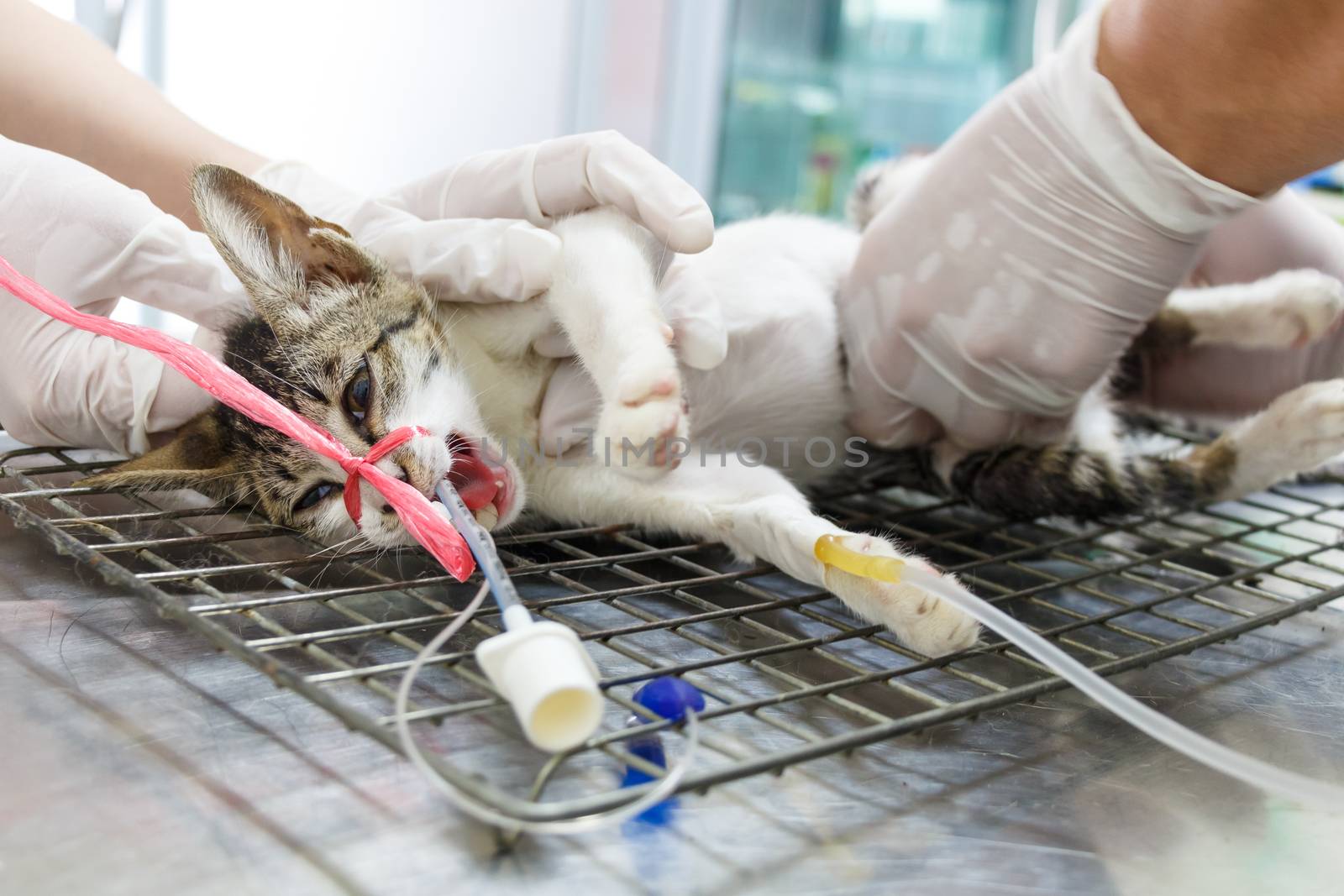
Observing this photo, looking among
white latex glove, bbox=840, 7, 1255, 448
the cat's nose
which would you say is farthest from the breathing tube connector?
white latex glove, bbox=840, 7, 1255, 448

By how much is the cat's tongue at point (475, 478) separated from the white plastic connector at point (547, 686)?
0.55m

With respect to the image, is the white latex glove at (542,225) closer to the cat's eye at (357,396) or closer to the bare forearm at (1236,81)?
the cat's eye at (357,396)

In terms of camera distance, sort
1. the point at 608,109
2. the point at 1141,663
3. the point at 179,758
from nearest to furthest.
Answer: the point at 179,758 → the point at 1141,663 → the point at 608,109

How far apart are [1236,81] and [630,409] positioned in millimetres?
759

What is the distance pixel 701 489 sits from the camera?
4.66ft

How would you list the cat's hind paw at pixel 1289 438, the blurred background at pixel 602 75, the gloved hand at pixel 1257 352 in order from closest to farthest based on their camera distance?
the cat's hind paw at pixel 1289 438 < the gloved hand at pixel 1257 352 < the blurred background at pixel 602 75

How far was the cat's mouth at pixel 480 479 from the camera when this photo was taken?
4.23ft

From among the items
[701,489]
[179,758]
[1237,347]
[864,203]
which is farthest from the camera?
[864,203]

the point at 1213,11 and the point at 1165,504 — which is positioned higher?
the point at 1213,11

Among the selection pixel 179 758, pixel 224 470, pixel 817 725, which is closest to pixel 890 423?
pixel 817 725

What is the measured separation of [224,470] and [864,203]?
49.0 inches

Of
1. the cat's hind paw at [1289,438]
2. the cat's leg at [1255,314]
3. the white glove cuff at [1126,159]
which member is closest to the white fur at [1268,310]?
the cat's leg at [1255,314]

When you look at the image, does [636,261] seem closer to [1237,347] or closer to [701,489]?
[701,489]

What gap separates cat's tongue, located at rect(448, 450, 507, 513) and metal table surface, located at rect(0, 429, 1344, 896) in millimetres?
355
